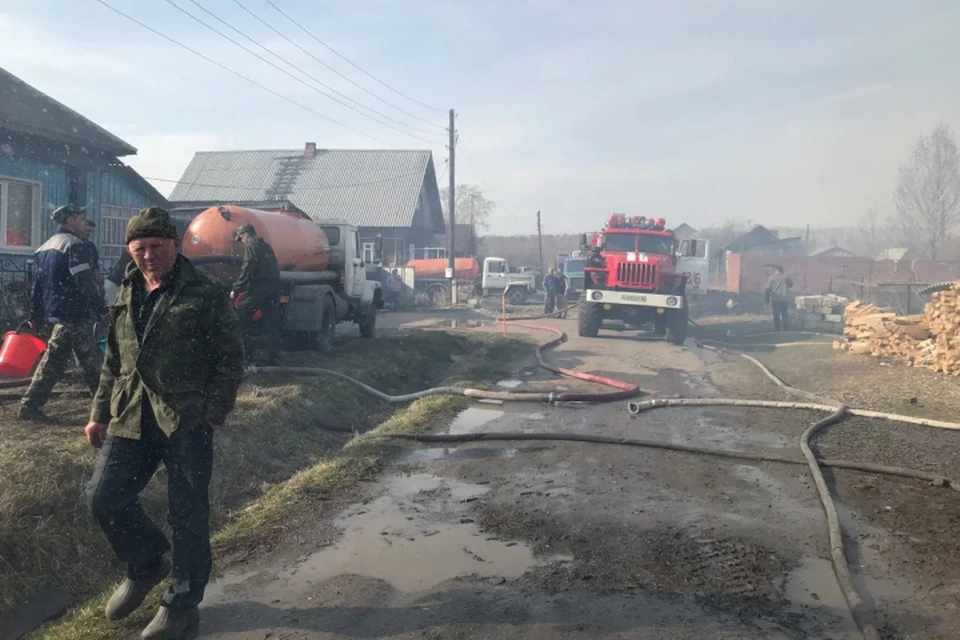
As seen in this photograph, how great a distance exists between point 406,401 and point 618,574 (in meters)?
5.81

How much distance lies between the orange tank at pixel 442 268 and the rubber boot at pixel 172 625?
3150 cm

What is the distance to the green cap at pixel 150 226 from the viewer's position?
3443 mm

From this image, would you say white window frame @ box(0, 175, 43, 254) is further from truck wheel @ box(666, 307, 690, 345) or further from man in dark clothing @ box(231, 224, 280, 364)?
truck wheel @ box(666, 307, 690, 345)

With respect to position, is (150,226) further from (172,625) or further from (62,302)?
(62,302)

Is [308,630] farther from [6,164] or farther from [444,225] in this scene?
[444,225]

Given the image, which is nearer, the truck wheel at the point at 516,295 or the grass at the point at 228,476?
the grass at the point at 228,476

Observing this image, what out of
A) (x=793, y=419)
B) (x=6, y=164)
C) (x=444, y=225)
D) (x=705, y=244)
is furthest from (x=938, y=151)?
(x=6, y=164)

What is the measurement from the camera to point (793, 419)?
8.59 meters

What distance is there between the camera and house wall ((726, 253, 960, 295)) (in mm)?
39312

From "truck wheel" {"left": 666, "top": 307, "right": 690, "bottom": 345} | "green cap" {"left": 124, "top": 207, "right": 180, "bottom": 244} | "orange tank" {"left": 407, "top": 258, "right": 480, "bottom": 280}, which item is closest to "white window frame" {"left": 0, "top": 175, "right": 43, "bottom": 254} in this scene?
"green cap" {"left": 124, "top": 207, "right": 180, "bottom": 244}

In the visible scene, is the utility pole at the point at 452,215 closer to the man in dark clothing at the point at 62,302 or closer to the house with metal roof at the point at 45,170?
the house with metal roof at the point at 45,170

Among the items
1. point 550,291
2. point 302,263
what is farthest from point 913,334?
point 550,291

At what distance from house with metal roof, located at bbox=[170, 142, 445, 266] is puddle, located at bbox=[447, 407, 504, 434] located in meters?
29.8

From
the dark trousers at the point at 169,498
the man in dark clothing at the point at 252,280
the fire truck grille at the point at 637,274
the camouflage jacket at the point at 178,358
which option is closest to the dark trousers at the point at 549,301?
the fire truck grille at the point at 637,274
